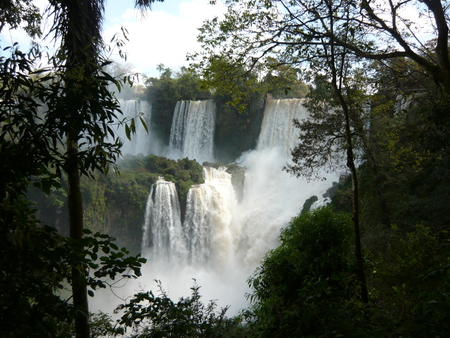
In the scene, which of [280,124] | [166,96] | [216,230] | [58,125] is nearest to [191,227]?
[216,230]

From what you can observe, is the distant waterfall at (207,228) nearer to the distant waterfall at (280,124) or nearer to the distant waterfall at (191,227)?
the distant waterfall at (191,227)

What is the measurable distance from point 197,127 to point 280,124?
25.5ft

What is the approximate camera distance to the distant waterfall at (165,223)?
70.3ft

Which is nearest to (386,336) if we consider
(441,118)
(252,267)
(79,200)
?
(441,118)

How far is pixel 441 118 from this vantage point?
144 inches

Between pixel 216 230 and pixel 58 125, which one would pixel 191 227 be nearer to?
pixel 216 230

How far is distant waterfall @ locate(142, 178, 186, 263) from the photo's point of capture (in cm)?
2144

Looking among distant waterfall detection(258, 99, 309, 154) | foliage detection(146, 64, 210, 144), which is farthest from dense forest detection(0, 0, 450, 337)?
foliage detection(146, 64, 210, 144)

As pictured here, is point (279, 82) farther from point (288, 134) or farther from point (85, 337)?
point (288, 134)

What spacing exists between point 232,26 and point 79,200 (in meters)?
3.44

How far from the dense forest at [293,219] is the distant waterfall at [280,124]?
34.9ft

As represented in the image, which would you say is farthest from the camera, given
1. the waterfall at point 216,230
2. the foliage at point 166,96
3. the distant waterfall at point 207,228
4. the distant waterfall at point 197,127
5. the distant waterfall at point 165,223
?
the foliage at point 166,96

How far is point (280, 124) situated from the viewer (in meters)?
25.2

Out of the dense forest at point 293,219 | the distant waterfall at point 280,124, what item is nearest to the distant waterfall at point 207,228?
the distant waterfall at point 280,124
